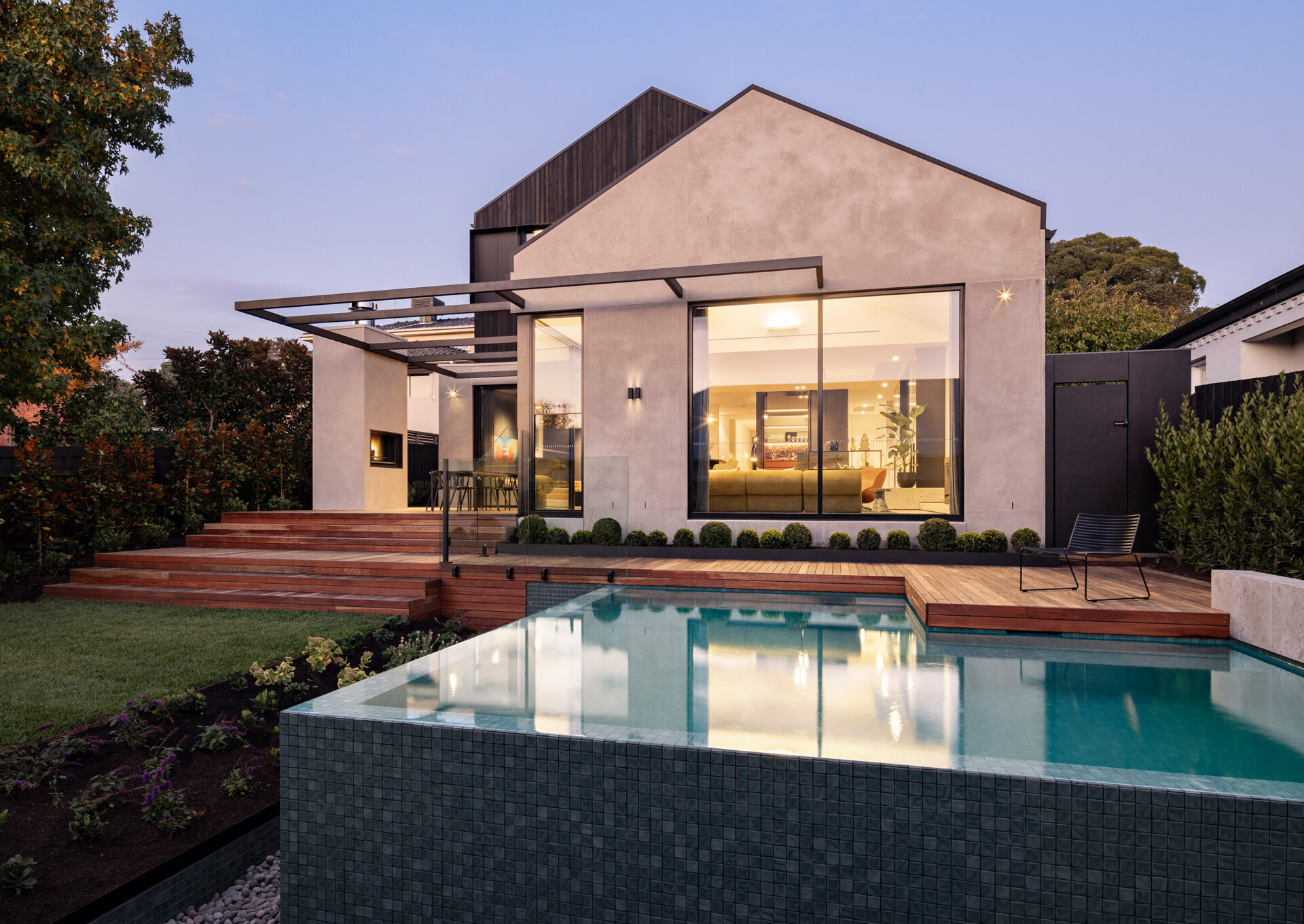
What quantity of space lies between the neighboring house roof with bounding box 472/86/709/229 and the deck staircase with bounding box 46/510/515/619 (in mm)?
7537

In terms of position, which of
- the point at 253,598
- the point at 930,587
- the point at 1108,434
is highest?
the point at 1108,434

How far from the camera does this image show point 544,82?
81.5 ft

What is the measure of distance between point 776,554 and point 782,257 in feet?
12.5

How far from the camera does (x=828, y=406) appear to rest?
8.73 metres

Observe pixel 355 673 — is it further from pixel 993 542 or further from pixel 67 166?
pixel 993 542

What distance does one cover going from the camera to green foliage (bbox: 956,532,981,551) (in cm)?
787

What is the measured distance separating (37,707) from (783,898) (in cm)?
471

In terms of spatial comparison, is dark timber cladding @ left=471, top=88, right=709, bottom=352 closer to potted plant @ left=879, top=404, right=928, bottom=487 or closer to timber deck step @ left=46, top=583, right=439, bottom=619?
timber deck step @ left=46, top=583, right=439, bottom=619

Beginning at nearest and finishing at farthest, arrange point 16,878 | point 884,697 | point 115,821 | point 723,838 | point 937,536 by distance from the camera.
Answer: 1. point 723,838
2. point 16,878
3. point 115,821
4. point 884,697
5. point 937,536

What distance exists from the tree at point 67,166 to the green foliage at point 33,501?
1237 millimetres

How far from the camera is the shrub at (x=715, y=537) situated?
339 inches

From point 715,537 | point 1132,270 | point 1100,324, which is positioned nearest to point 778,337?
point 715,537

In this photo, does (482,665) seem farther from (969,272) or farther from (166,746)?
(969,272)

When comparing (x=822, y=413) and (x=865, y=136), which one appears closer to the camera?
(x=865, y=136)
